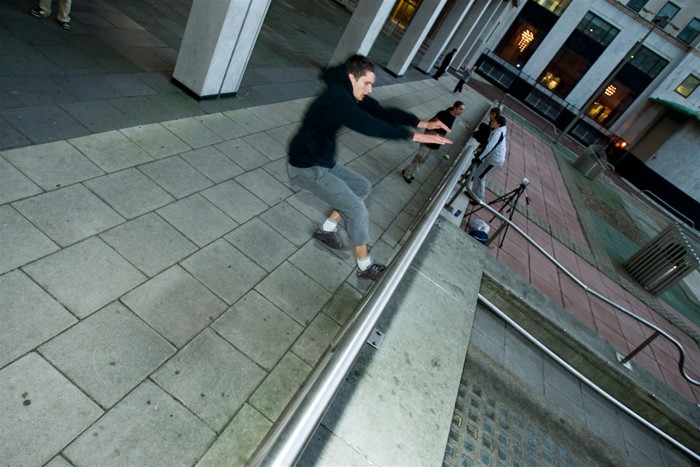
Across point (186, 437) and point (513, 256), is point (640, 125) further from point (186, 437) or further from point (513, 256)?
point (186, 437)

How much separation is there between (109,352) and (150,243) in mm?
1169

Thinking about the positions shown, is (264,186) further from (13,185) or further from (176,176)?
(13,185)

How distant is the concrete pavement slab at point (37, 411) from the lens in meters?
2.12

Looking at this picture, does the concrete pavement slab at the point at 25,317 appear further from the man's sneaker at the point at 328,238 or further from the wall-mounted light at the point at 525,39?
the wall-mounted light at the point at 525,39

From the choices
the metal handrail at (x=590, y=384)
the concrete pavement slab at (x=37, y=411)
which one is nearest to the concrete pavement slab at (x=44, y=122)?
the concrete pavement slab at (x=37, y=411)

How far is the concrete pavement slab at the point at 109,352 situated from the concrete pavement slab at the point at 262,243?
132 centimetres

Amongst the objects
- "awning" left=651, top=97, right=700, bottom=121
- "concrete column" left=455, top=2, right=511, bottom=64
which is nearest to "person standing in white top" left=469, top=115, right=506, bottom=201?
"concrete column" left=455, top=2, right=511, bottom=64

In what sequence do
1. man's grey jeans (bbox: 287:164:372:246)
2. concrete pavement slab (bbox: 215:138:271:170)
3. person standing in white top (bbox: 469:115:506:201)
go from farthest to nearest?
person standing in white top (bbox: 469:115:506:201)
concrete pavement slab (bbox: 215:138:271:170)
man's grey jeans (bbox: 287:164:372:246)

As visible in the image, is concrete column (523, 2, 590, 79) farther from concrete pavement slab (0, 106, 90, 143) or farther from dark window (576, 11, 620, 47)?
concrete pavement slab (0, 106, 90, 143)

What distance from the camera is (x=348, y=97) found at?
10.9ft

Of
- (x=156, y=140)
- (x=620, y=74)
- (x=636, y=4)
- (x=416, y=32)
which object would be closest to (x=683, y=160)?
(x=620, y=74)

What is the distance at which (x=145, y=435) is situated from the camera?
2414 millimetres

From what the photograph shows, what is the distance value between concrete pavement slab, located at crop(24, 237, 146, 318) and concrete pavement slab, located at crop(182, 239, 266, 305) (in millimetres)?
493

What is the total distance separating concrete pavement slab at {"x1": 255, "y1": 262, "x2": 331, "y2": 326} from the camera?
374cm
